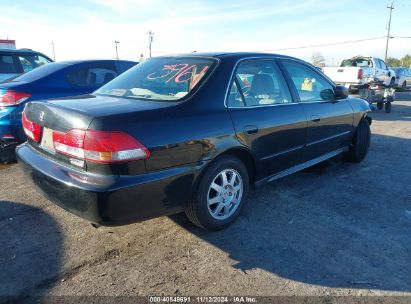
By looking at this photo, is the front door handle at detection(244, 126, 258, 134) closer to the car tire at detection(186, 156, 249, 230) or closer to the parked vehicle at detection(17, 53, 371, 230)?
the parked vehicle at detection(17, 53, 371, 230)

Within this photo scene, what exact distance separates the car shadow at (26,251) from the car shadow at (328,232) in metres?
1.15

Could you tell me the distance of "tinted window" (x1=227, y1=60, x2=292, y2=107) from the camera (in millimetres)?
3223

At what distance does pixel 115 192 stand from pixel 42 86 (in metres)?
3.48

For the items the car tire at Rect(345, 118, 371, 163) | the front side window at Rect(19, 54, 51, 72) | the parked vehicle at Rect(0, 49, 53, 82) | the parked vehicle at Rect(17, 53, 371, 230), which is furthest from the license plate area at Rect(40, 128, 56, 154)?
the front side window at Rect(19, 54, 51, 72)

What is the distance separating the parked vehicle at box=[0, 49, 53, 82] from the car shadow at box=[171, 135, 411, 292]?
295 inches

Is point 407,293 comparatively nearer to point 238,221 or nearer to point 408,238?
point 408,238

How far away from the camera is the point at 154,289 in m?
2.40

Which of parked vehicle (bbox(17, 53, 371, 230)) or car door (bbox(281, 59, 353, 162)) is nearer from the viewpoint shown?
parked vehicle (bbox(17, 53, 371, 230))

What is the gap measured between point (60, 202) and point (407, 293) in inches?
101

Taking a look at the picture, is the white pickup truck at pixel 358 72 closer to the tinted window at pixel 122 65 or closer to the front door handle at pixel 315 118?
the tinted window at pixel 122 65

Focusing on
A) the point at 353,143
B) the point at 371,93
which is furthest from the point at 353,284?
the point at 371,93

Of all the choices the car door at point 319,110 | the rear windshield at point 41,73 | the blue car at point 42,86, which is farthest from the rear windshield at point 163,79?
the rear windshield at point 41,73

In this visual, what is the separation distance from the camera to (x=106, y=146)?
231cm

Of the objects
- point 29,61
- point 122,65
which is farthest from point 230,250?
point 29,61
